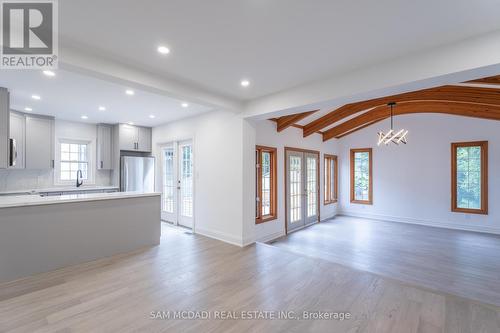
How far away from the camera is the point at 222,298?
249 cm

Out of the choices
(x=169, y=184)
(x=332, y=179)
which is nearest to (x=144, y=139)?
(x=169, y=184)

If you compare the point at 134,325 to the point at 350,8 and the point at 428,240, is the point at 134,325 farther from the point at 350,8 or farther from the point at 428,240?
the point at 428,240

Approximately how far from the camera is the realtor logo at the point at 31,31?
6.25 ft

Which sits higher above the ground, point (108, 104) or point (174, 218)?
point (108, 104)

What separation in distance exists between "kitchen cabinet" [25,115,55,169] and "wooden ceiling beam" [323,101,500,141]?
730 cm

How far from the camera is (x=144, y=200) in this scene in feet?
13.6

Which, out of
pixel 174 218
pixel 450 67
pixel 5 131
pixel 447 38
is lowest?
pixel 174 218

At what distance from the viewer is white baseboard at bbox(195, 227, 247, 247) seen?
4.27 meters

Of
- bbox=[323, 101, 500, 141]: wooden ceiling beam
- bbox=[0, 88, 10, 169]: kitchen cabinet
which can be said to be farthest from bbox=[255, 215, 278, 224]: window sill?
bbox=[0, 88, 10, 169]: kitchen cabinet

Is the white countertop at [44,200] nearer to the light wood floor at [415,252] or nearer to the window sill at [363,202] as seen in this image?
the light wood floor at [415,252]

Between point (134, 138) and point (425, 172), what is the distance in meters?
8.26

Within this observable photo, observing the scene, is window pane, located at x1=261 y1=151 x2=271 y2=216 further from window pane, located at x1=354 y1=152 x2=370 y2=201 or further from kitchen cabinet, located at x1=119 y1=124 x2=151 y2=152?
window pane, located at x1=354 y1=152 x2=370 y2=201

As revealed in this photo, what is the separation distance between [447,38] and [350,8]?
1201 millimetres

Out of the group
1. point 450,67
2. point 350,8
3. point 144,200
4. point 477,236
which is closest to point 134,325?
point 144,200
